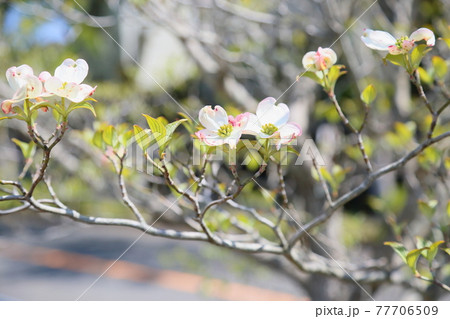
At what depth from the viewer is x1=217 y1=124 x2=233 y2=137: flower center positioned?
1.49 ft

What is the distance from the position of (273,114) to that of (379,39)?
0.15m

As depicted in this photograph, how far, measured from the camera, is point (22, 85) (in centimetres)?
42

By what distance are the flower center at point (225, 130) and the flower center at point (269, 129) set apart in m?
0.04

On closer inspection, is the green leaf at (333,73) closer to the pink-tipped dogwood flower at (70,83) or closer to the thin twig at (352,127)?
the thin twig at (352,127)

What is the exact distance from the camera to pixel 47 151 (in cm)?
45

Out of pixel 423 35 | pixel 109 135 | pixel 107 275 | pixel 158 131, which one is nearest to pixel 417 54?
pixel 423 35

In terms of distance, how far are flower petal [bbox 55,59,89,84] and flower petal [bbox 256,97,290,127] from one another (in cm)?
19

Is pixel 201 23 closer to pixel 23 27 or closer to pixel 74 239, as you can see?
pixel 23 27

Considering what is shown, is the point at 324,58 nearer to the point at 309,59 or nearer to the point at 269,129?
the point at 309,59

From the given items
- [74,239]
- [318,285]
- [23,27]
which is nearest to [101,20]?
[23,27]

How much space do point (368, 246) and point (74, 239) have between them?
4133mm

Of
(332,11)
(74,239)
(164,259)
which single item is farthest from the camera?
(74,239)

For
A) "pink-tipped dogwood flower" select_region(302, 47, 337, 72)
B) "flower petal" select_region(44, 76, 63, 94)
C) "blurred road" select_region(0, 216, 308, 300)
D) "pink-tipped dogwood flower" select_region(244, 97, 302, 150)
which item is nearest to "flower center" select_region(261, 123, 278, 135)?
"pink-tipped dogwood flower" select_region(244, 97, 302, 150)
